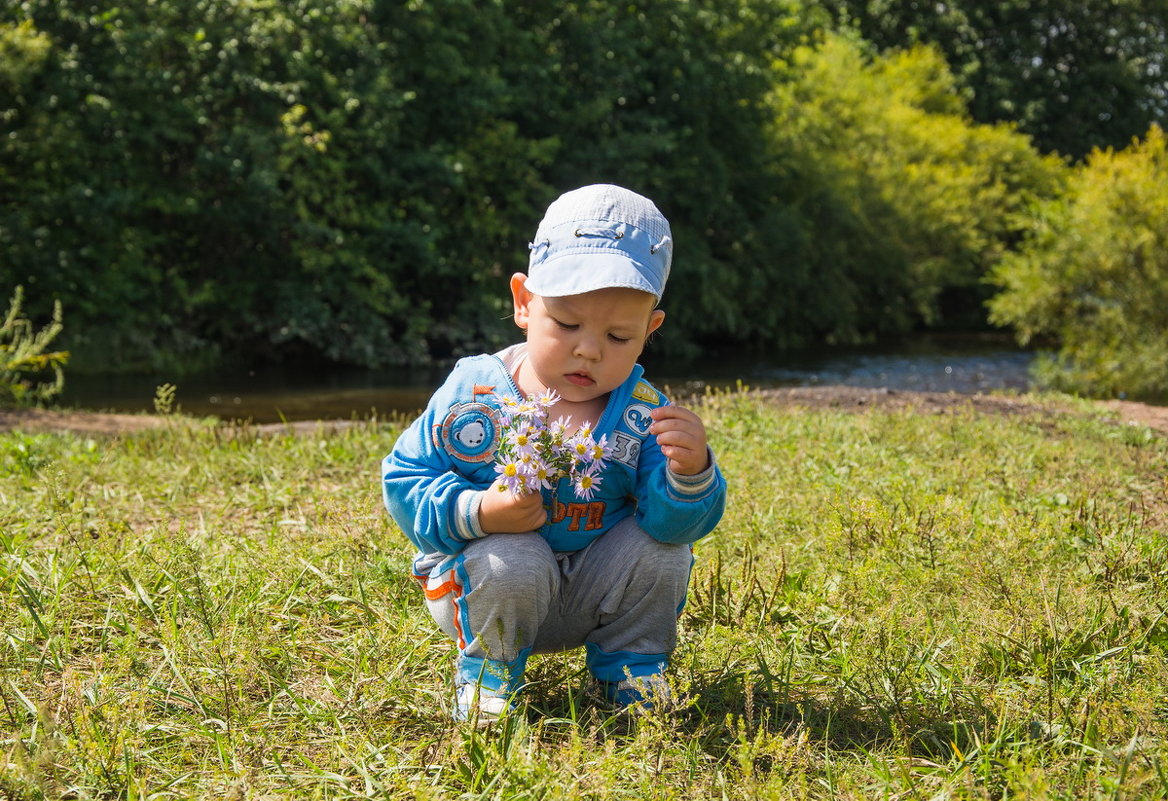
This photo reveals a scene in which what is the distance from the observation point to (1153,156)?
614 inches

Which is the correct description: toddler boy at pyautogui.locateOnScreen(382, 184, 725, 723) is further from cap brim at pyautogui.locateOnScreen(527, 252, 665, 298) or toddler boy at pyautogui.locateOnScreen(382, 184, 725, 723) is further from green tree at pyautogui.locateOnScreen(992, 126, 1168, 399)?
green tree at pyautogui.locateOnScreen(992, 126, 1168, 399)

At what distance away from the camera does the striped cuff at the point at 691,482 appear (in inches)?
107

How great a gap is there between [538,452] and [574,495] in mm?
346

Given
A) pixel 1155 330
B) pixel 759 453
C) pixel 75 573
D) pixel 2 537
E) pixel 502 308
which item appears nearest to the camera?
pixel 75 573

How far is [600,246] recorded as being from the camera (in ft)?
8.96

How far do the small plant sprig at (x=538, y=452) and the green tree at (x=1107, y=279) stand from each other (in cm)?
1403

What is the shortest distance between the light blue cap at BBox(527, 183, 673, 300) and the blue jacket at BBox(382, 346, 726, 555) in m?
0.34

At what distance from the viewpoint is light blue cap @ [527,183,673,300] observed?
2.68 m

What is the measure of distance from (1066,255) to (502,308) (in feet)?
27.9

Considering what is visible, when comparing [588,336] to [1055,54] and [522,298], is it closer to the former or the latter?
[522,298]

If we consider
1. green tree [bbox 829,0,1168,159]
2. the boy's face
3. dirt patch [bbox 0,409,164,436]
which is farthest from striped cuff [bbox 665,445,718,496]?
green tree [bbox 829,0,1168,159]

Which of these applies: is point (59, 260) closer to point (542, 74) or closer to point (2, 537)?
point (542, 74)

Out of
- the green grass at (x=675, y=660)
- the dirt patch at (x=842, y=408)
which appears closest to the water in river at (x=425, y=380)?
the dirt patch at (x=842, y=408)

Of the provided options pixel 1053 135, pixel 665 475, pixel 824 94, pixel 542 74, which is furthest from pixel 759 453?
pixel 1053 135
